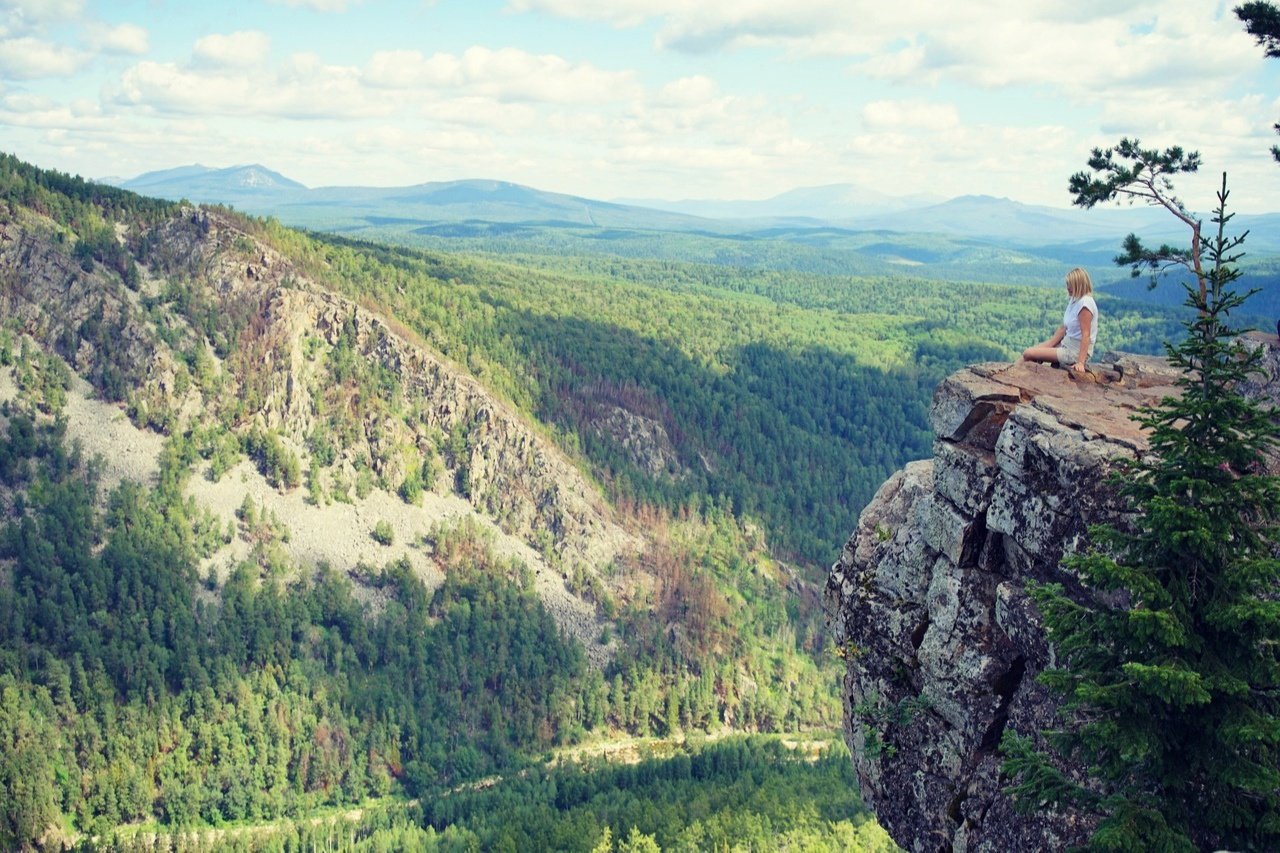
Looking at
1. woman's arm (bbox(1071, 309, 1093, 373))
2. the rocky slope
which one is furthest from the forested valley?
woman's arm (bbox(1071, 309, 1093, 373))

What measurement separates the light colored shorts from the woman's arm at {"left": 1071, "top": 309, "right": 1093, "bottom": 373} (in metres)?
0.17

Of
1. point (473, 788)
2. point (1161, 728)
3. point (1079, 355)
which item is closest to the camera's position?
point (1161, 728)

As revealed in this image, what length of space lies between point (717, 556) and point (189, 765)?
8508cm

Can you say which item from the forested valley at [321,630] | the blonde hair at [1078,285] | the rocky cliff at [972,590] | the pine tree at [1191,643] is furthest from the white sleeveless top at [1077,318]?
the forested valley at [321,630]

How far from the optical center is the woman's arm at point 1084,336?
30.5 m

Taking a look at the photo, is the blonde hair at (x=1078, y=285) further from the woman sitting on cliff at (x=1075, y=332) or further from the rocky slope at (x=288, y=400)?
the rocky slope at (x=288, y=400)

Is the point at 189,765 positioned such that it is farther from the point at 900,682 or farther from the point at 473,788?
the point at 900,682

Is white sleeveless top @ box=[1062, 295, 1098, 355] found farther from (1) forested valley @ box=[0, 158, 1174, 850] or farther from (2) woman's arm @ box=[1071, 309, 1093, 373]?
(1) forested valley @ box=[0, 158, 1174, 850]

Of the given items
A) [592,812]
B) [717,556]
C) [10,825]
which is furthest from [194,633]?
[717,556]

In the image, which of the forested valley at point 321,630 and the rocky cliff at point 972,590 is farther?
the forested valley at point 321,630

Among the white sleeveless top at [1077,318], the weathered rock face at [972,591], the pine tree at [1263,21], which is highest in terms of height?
the pine tree at [1263,21]

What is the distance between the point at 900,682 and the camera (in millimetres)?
29344

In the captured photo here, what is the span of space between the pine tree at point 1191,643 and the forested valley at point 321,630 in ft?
198

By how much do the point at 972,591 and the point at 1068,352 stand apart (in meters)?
8.69
